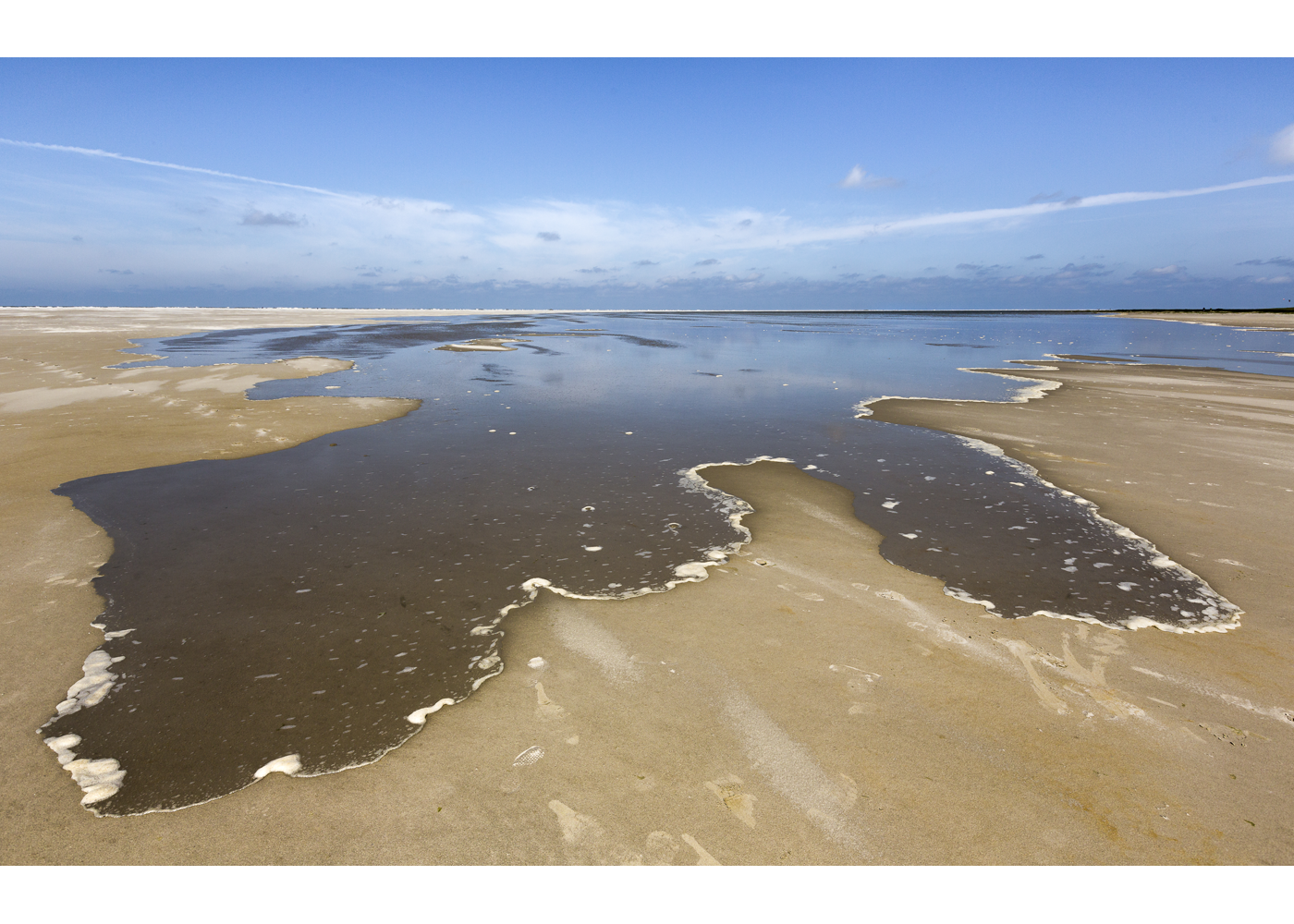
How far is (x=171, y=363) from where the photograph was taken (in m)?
22.5

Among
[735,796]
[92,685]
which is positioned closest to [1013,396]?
[735,796]

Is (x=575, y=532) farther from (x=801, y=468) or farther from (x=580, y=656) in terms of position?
(x=801, y=468)

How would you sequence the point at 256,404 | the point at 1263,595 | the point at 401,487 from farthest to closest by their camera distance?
the point at 256,404 → the point at 401,487 → the point at 1263,595

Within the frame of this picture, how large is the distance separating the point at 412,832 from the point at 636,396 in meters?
14.3

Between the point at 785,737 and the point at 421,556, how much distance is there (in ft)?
13.6

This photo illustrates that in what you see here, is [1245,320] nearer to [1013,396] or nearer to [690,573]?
[1013,396]

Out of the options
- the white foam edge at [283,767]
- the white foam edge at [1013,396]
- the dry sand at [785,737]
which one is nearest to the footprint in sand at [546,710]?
the dry sand at [785,737]

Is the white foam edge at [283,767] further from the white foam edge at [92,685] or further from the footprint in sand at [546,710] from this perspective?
the white foam edge at [92,685]

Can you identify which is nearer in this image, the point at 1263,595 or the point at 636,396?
the point at 1263,595

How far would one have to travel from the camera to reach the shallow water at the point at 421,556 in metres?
3.66

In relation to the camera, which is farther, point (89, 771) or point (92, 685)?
point (92, 685)

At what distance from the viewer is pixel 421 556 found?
6027mm

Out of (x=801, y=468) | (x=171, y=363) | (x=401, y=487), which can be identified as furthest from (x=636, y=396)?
(x=171, y=363)

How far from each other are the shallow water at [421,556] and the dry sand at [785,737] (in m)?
0.26
